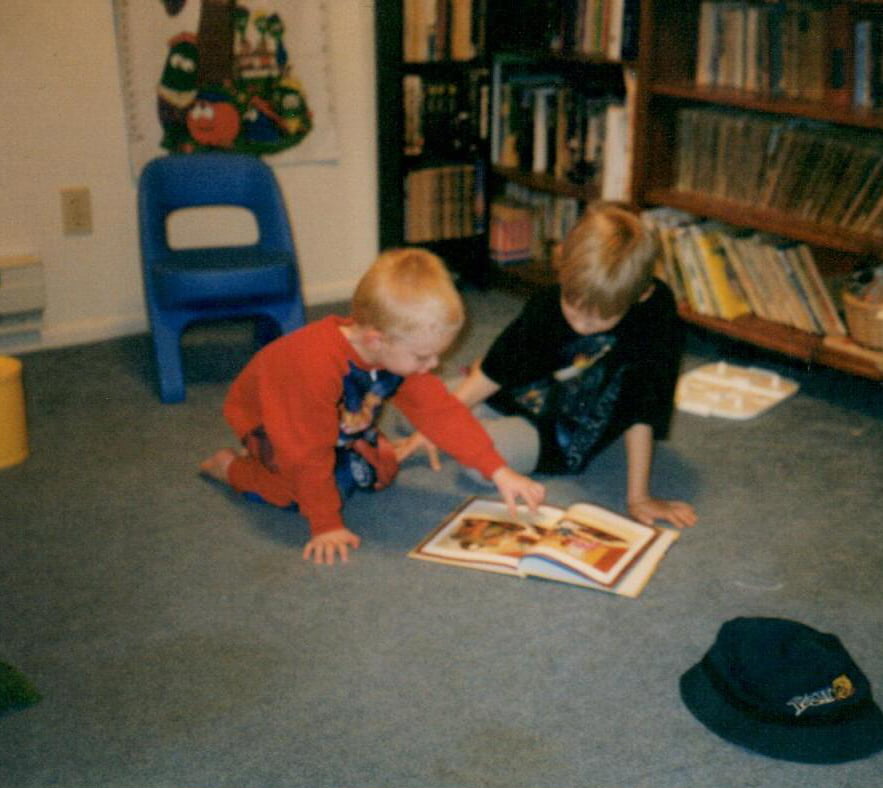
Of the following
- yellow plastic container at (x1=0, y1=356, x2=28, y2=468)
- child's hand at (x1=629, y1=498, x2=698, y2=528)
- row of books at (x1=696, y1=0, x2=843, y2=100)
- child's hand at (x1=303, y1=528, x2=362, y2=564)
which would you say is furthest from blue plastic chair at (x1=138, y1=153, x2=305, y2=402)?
row of books at (x1=696, y1=0, x2=843, y2=100)

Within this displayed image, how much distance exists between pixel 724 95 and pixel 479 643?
5.66 ft

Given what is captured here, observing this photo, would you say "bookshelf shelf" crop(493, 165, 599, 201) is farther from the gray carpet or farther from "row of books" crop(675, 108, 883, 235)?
the gray carpet

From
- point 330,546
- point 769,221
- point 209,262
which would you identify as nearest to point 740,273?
point 769,221

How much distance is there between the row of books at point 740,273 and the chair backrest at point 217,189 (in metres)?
1.06

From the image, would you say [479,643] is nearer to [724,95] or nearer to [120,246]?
[724,95]

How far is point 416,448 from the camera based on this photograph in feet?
7.64

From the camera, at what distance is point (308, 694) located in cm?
157

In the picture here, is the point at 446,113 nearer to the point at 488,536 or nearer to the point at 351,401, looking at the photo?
the point at 351,401

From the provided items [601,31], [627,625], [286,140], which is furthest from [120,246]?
[627,625]

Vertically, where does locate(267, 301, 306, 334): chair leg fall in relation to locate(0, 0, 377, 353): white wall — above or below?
below

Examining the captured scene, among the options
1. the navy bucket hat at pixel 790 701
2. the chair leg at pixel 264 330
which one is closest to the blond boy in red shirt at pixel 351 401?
the navy bucket hat at pixel 790 701

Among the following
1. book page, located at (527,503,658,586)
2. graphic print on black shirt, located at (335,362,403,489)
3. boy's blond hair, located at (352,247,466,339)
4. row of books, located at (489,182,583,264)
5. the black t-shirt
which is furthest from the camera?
row of books, located at (489,182,583,264)

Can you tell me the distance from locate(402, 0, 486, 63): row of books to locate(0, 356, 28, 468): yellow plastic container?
160 cm

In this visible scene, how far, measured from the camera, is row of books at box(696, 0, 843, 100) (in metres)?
2.63
